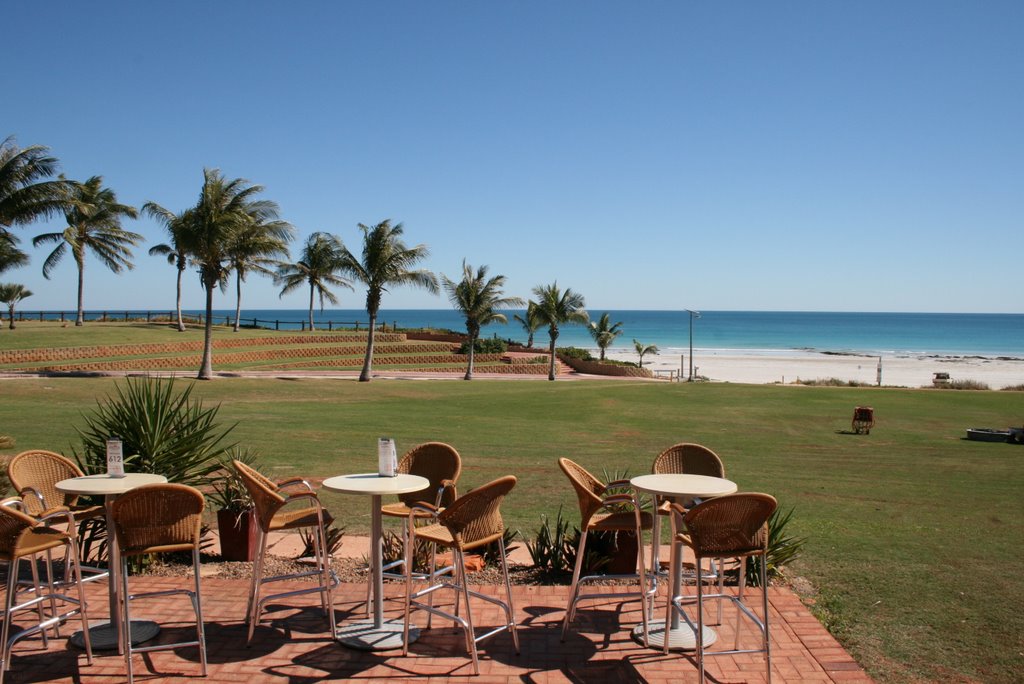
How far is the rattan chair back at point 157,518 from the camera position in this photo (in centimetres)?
449

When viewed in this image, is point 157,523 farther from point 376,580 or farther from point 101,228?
point 101,228

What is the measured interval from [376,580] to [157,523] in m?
1.46

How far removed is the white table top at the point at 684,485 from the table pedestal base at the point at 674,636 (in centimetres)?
95

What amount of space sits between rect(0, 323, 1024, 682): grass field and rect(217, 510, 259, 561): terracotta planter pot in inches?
71.1

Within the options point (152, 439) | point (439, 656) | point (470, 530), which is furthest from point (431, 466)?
point (152, 439)

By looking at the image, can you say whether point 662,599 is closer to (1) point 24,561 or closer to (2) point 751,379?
(1) point 24,561

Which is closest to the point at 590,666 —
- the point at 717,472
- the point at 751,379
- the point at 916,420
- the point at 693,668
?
the point at 693,668

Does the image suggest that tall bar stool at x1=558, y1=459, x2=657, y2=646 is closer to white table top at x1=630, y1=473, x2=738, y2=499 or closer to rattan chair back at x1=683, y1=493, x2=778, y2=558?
white table top at x1=630, y1=473, x2=738, y2=499

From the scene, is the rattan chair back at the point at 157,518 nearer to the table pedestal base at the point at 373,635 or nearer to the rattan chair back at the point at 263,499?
the rattan chair back at the point at 263,499

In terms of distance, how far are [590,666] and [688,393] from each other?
2575 centimetres

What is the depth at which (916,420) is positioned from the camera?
23.5 meters

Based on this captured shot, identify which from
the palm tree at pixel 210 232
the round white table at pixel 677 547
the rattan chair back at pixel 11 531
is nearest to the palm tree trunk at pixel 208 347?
the palm tree at pixel 210 232

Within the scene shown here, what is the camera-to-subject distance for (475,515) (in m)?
4.98

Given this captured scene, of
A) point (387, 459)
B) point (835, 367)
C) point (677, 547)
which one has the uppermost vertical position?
point (387, 459)
